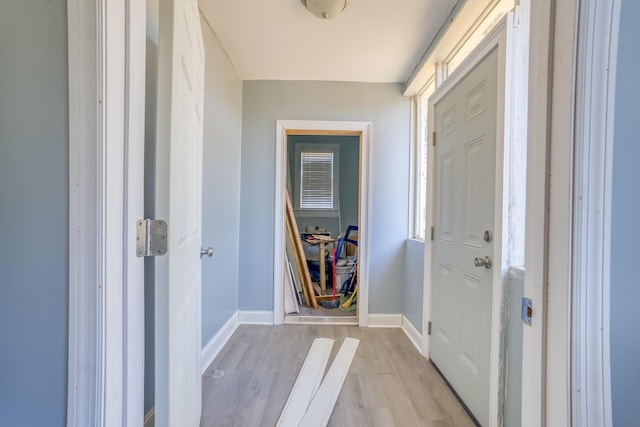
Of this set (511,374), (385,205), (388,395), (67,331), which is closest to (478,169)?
(511,374)

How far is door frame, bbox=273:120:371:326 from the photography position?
8.96 feet

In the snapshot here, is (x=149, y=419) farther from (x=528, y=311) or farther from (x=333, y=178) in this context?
(x=333, y=178)

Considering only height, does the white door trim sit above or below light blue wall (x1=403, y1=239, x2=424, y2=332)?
above

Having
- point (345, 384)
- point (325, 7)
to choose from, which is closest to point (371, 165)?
point (325, 7)

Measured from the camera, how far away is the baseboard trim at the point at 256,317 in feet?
9.07

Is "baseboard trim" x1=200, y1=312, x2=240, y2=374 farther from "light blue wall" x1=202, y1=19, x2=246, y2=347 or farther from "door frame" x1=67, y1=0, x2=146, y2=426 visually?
"door frame" x1=67, y1=0, x2=146, y2=426

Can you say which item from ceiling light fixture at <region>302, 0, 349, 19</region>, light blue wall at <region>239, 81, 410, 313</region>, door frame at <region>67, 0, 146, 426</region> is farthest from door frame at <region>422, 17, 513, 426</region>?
door frame at <region>67, 0, 146, 426</region>

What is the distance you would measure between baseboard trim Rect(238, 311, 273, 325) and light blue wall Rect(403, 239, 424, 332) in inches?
53.2

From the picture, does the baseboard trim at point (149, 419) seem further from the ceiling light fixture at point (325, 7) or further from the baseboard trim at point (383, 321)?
the ceiling light fixture at point (325, 7)

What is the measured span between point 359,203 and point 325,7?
5.30 ft

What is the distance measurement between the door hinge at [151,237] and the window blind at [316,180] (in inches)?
157

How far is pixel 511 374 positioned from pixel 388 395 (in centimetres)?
76

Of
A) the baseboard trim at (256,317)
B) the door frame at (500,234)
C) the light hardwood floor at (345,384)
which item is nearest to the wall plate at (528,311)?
the door frame at (500,234)

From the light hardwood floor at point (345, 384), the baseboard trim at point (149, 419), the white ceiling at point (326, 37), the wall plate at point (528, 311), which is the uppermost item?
the white ceiling at point (326, 37)
